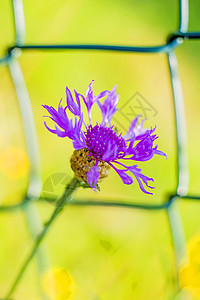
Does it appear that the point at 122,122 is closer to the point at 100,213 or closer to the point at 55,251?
the point at 100,213

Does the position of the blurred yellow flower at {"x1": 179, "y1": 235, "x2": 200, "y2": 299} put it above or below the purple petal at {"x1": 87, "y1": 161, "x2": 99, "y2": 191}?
below

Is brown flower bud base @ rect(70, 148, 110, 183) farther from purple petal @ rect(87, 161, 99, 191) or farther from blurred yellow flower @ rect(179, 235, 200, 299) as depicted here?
blurred yellow flower @ rect(179, 235, 200, 299)

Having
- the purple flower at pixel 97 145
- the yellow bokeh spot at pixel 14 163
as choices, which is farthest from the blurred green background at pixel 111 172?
the purple flower at pixel 97 145

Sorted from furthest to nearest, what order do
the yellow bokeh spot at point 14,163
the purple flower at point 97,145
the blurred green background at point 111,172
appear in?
the yellow bokeh spot at point 14,163, the blurred green background at point 111,172, the purple flower at point 97,145

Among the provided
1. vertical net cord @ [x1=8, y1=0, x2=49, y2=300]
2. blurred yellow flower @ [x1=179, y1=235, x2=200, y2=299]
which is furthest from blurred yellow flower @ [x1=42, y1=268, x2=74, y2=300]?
blurred yellow flower @ [x1=179, y1=235, x2=200, y2=299]

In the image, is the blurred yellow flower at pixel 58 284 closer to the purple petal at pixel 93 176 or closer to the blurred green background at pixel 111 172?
the blurred green background at pixel 111 172

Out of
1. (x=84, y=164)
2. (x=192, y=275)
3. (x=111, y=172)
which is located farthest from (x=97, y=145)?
(x=111, y=172)

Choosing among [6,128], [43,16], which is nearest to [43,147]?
[6,128]

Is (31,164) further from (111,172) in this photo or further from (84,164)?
(84,164)
